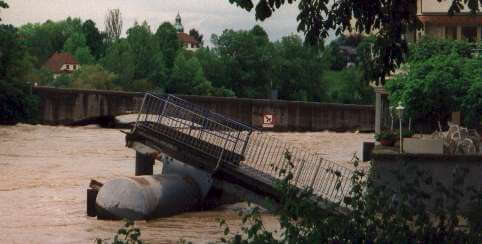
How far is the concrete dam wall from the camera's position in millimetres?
89125

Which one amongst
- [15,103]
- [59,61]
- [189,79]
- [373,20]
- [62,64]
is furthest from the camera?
[59,61]

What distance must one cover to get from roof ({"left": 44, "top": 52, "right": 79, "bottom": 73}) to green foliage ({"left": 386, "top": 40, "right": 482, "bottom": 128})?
14768 centimetres

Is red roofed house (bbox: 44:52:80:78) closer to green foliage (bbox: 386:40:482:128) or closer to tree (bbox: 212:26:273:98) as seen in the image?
tree (bbox: 212:26:273:98)

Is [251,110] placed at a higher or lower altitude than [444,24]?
lower

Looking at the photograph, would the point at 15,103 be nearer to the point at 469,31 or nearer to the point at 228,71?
→ the point at 469,31

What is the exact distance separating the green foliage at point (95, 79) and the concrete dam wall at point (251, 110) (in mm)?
48440

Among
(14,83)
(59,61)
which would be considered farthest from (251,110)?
(59,61)

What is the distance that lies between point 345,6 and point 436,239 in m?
3.25

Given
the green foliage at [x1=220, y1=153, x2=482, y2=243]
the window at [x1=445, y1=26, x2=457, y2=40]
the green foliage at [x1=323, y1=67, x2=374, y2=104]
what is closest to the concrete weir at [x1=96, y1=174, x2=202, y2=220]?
the green foliage at [x1=220, y1=153, x2=482, y2=243]

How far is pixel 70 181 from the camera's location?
148ft

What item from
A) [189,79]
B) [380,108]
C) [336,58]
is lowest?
[380,108]

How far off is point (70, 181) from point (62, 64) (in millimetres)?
146399

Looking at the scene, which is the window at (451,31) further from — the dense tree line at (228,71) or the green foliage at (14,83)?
the dense tree line at (228,71)

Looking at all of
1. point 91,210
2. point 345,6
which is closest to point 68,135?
point 91,210
